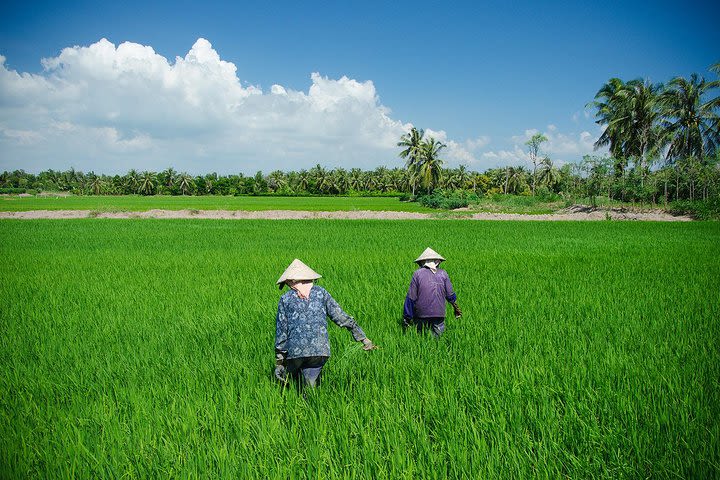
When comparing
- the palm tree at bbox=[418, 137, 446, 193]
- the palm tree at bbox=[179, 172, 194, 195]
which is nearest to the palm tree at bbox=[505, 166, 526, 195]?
the palm tree at bbox=[418, 137, 446, 193]

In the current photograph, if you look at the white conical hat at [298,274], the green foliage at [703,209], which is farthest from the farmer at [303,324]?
the green foliage at [703,209]

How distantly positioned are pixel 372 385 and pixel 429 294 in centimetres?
138

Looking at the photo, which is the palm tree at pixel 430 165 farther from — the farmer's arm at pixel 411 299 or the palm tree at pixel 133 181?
the palm tree at pixel 133 181

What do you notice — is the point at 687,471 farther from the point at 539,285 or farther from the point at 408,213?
the point at 408,213

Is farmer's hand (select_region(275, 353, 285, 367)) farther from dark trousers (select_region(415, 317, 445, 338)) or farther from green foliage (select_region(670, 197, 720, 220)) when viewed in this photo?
green foliage (select_region(670, 197, 720, 220))

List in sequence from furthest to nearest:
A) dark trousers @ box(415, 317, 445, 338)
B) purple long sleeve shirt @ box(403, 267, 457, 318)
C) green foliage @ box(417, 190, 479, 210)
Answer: green foliage @ box(417, 190, 479, 210)
dark trousers @ box(415, 317, 445, 338)
purple long sleeve shirt @ box(403, 267, 457, 318)

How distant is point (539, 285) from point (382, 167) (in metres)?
101

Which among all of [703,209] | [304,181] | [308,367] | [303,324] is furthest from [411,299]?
[304,181]

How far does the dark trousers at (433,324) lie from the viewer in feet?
15.9

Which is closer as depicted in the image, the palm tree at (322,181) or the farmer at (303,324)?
the farmer at (303,324)

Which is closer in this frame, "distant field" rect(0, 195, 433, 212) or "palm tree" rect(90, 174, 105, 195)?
"distant field" rect(0, 195, 433, 212)

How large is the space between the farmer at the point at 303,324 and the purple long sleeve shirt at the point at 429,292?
1.45m

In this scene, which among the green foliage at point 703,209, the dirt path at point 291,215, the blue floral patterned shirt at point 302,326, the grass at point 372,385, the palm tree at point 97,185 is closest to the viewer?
the grass at point 372,385

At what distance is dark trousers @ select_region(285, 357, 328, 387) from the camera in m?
3.33
